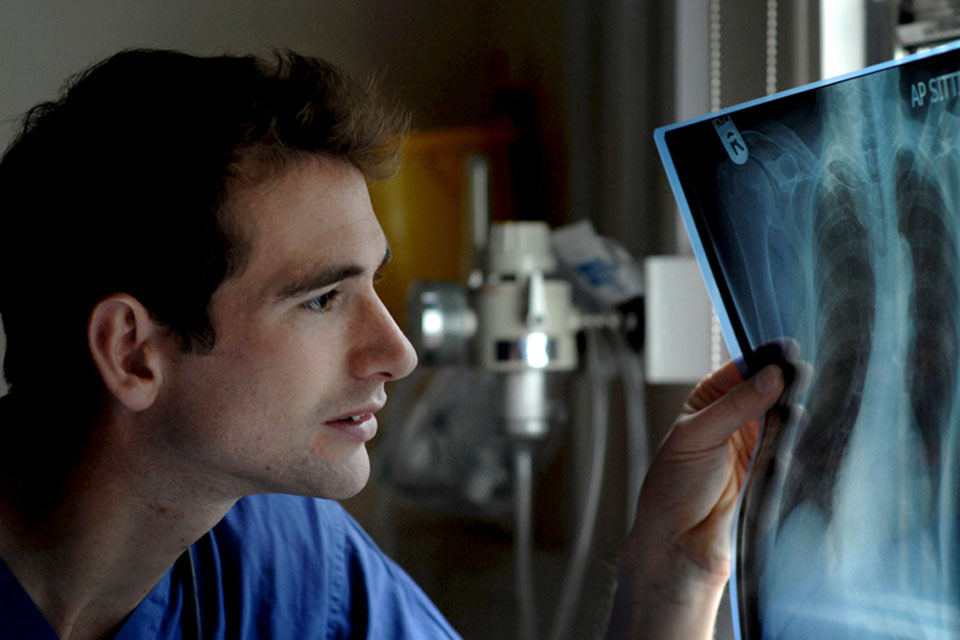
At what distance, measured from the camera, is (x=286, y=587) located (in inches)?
36.4

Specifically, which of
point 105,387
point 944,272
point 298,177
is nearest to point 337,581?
point 105,387

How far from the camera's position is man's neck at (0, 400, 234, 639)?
786 mm

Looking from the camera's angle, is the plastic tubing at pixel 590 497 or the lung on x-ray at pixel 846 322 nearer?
the lung on x-ray at pixel 846 322

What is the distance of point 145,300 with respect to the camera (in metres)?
0.77

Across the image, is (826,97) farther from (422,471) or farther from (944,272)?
(422,471)

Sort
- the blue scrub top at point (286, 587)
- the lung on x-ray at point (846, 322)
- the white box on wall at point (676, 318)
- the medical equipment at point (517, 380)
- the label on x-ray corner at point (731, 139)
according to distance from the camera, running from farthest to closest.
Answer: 1. the medical equipment at point (517, 380)
2. the white box on wall at point (676, 318)
3. the blue scrub top at point (286, 587)
4. the label on x-ray corner at point (731, 139)
5. the lung on x-ray at point (846, 322)

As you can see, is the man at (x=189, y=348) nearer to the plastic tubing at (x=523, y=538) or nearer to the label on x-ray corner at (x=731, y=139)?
the label on x-ray corner at (x=731, y=139)

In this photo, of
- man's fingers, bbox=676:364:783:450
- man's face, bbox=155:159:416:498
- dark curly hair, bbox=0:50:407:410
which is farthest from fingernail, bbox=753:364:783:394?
dark curly hair, bbox=0:50:407:410

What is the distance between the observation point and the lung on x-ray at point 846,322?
534 mm

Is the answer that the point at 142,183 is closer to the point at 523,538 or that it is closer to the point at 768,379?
the point at 768,379

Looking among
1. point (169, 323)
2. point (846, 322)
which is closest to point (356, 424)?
point (169, 323)

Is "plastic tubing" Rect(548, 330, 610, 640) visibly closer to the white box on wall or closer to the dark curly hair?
the white box on wall

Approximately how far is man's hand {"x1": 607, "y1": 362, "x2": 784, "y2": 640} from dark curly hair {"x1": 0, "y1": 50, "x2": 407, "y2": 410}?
0.39 metres

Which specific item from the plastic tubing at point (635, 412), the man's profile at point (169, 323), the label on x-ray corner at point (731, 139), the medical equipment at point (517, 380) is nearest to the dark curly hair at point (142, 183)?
the man's profile at point (169, 323)
